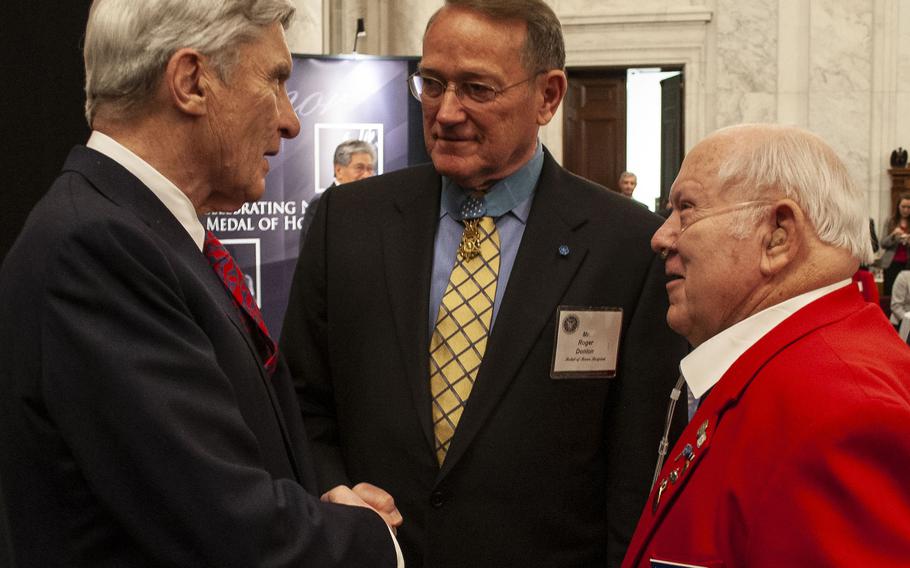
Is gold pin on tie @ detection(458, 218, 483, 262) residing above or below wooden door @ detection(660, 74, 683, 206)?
below

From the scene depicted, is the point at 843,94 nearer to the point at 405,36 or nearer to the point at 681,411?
the point at 405,36

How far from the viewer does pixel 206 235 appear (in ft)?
5.40

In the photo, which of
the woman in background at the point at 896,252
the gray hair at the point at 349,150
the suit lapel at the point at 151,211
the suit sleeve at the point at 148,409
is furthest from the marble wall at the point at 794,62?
the suit sleeve at the point at 148,409

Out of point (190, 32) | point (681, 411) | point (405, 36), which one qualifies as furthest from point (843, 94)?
point (190, 32)

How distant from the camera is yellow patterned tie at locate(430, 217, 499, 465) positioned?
81.4 inches

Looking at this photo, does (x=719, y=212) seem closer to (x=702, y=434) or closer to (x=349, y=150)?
(x=702, y=434)

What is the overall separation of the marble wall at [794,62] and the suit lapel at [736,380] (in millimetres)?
11057

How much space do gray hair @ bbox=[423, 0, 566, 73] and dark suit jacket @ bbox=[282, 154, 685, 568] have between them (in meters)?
0.25

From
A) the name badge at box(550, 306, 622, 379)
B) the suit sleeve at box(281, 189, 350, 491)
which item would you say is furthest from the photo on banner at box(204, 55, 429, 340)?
the name badge at box(550, 306, 622, 379)

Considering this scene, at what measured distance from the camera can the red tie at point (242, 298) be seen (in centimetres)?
161

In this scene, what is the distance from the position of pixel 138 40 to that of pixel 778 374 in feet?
3.29

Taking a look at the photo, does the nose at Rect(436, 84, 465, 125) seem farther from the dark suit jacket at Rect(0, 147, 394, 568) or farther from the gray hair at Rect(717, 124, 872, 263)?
the dark suit jacket at Rect(0, 147, 394, 568)

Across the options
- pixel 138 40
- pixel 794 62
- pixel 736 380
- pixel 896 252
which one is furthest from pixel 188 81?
pixel 794 62

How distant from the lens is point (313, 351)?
2201 millimetres
